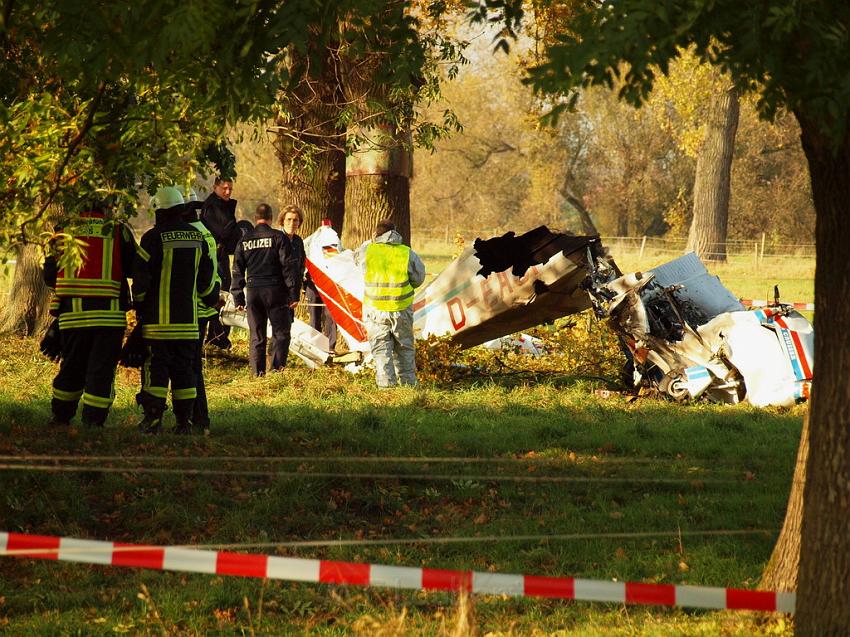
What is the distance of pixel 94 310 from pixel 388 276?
4084mm

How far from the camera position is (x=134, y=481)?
8008 millimetres

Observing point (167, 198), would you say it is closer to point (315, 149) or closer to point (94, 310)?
point (94, 310)

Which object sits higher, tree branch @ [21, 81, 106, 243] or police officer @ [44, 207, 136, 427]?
tree branch @ [21, 81, 106, 243]

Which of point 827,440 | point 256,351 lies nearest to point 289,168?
point 256,351

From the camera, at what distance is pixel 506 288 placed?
→ 523 inches

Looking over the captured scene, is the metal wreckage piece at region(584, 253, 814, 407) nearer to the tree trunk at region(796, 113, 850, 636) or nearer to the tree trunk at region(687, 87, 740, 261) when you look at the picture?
the tree trunk at region(796, 113, 850, 636)

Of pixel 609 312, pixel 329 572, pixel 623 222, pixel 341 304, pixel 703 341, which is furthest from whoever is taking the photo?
pixel 623 222

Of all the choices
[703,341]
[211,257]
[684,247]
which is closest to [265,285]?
[211,257]

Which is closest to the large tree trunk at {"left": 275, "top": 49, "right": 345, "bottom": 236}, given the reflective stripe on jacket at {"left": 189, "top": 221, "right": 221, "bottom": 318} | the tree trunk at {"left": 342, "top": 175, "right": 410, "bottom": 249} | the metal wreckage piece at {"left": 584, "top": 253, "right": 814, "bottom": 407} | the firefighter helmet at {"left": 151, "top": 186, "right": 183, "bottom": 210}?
the tree trunk at {"left": 342, "top": 175, "right": 410, "bottom": 249}

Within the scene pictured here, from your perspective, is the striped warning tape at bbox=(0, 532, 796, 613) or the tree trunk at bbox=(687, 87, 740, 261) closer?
the striped warning tape at bbox=(0, 532, 796, 613)

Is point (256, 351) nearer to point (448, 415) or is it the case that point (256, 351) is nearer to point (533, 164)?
point (448, 415)

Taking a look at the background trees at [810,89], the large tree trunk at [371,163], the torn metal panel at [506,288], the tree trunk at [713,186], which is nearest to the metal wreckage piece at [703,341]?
the torn metal panel at [506,288]

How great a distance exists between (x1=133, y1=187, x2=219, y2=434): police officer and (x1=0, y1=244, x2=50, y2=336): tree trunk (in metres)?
7.04

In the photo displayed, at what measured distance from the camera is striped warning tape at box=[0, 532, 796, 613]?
15.7 ft
